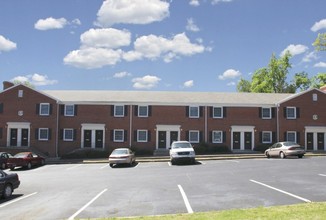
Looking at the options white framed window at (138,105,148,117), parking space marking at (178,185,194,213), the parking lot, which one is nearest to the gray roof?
white framed window at (138,105,148,117)

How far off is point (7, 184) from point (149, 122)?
24397mm

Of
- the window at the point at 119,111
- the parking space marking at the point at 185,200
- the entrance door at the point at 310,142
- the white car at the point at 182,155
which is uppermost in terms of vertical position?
the window at the point at 119,111

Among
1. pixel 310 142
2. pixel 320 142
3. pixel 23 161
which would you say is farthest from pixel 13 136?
pixel 320 142

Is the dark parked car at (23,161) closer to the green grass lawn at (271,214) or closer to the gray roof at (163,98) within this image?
the gray roof at (163,98)

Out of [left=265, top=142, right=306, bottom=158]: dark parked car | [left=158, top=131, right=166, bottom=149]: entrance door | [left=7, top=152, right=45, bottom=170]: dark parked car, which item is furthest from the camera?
[left=158, top=131, right=166, bottom=149]: entrance door

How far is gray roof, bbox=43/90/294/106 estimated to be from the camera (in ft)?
131

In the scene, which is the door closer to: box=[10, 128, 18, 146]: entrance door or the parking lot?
box=[10, 128, 18, 146]: entrance door

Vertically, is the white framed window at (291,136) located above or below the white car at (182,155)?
above

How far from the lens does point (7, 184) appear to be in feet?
52.6

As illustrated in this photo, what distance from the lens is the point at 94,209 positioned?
39.9 feet

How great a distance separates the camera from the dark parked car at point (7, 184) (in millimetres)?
15584

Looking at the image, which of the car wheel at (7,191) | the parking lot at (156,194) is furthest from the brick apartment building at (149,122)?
the car wheel at (7,191)

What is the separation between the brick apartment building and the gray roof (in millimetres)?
111

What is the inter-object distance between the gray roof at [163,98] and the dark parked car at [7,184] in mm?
23610
